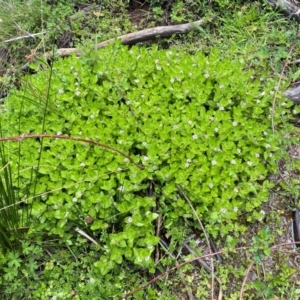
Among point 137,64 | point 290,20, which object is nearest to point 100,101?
point 137,64

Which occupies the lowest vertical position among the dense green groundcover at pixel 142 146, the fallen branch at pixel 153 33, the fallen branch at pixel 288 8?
the dense green groundcover at pixel 142 146

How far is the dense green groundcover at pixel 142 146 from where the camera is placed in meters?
2.44

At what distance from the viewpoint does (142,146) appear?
2.63m

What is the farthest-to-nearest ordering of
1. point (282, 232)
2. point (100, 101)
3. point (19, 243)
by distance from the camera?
point (100, 101) → point (282, 232) → point (19, 243)

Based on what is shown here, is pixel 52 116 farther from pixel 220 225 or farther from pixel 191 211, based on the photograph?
pixel 220 225

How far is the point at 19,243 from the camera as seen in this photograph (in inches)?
95.5

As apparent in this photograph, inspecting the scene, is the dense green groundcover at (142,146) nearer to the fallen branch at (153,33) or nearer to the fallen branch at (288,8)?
the fallen branch at (153,33)

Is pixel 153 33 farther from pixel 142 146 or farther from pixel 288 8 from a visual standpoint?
pixel 142 146

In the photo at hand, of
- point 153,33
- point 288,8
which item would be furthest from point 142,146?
point 288,8

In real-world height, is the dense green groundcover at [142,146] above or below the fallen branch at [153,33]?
below

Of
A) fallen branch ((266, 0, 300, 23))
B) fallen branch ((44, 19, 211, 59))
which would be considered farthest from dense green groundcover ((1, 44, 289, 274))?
fallen branch ((266, 0, 300, 23))

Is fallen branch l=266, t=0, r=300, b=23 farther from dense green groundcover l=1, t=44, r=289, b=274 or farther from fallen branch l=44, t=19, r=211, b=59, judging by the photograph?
dense green groundcover l=1, t=44, r=289, b=274

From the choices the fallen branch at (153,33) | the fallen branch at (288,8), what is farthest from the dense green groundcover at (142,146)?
the fallen branch at (288,8)

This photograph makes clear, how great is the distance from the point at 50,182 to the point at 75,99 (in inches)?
26.3
